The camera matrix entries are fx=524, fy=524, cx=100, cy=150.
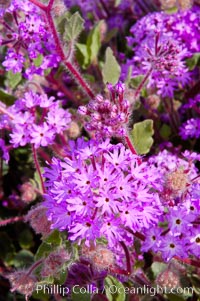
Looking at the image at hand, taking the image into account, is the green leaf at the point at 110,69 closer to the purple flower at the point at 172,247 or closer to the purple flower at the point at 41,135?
the purple flower at the point at 41,135

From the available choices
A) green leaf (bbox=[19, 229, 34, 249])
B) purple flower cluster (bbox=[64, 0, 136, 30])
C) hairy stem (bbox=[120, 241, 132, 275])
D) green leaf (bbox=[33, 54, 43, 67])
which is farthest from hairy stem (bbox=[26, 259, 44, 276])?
purple flower cluster (bbox=[64, 0, 136, 30])

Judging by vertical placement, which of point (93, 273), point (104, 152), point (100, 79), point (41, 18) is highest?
point (41, 18)

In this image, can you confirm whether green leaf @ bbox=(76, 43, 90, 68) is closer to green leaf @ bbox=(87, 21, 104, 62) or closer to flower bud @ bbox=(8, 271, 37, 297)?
green leaf @ bbox=(87, 21, 104, 62)

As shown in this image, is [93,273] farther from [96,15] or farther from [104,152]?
[96,15]

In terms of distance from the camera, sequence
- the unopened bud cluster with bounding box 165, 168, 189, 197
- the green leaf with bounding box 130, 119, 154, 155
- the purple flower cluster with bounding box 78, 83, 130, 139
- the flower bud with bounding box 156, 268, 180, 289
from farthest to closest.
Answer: the green leaf with bounding box 130, 119, 154, 155, the flower bud with bounding box 156, 268, 180, 289, the unopened bud cluster with bounding box 165, 168, 189, 197, the purple flower cluster with bounding box 78, 83, 130, 139

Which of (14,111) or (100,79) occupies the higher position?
(14,111)

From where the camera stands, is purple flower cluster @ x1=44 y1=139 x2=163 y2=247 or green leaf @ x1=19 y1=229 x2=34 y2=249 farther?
green leaf @ x1=19 y1=229 x2=34 y2=249

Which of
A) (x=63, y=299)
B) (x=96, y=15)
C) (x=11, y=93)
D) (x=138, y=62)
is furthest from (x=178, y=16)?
(x=63, y=299)
